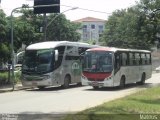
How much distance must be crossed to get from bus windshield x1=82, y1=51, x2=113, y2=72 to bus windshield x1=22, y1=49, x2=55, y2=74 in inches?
91.9

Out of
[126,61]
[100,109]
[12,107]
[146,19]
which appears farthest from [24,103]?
[146,19]

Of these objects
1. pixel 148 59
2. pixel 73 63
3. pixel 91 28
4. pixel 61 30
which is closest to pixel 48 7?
pixel 73 63

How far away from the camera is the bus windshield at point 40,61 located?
29.1 m

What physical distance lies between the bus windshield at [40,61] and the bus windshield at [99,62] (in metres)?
2.33

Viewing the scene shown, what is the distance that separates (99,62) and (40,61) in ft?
12.1

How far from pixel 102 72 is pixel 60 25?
48024 millimetres

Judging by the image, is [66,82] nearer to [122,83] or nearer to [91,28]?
[122,83]

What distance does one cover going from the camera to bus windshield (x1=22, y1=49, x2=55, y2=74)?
2912 centimetres

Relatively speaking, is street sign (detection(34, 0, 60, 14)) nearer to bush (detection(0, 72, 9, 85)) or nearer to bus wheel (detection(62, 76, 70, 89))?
bush (detection(0, 72, 9, 85))

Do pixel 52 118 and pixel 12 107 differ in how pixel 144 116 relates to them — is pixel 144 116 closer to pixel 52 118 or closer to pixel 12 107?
pixel 52 118

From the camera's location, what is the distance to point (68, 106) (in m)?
19.3

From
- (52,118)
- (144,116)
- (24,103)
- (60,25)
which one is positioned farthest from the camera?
(60,25)

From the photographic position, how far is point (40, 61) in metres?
29.3

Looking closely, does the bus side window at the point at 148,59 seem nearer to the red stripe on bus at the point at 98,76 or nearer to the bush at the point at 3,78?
the red stripe on bus at the point at 98,76
